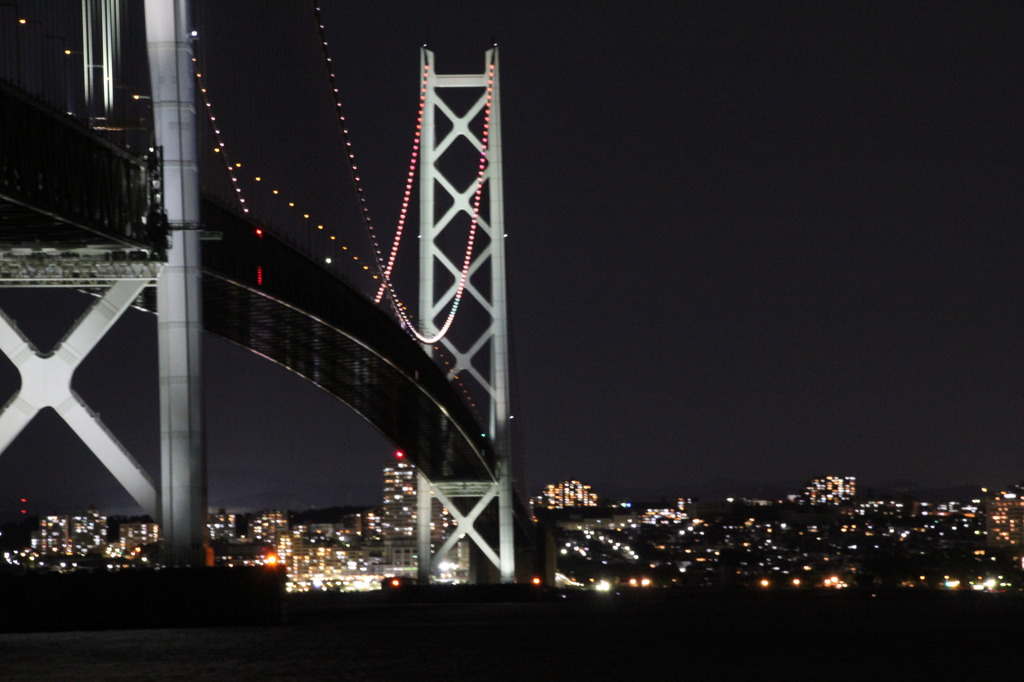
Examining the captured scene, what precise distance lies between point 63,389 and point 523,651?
7732 millimetres

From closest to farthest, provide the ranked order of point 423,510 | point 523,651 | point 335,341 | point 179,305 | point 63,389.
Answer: point 63,389
point 179,305
point 523,651
point 335,341
point 423,510

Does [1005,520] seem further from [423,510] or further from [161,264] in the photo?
[161,264]

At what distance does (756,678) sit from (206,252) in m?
12.0

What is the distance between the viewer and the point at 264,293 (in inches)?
1264

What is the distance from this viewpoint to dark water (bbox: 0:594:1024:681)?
22562mm

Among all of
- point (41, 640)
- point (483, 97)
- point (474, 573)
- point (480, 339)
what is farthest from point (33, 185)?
point (474, 573)

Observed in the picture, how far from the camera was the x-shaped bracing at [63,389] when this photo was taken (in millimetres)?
26406

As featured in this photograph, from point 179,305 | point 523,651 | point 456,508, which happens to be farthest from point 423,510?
point 179,305

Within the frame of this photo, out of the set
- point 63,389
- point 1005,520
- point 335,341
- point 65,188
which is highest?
point 1005,520

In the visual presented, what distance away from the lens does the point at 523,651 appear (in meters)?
28.2

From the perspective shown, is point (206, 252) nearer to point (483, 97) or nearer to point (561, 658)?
point (561, 658)

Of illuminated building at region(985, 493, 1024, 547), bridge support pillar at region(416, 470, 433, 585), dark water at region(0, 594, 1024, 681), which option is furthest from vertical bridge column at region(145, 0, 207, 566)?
illuminated building at region(985, 493, 1024, 547)

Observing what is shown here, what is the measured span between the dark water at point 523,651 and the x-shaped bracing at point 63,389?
8.88 feet

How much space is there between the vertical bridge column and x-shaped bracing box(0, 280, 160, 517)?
879mm
